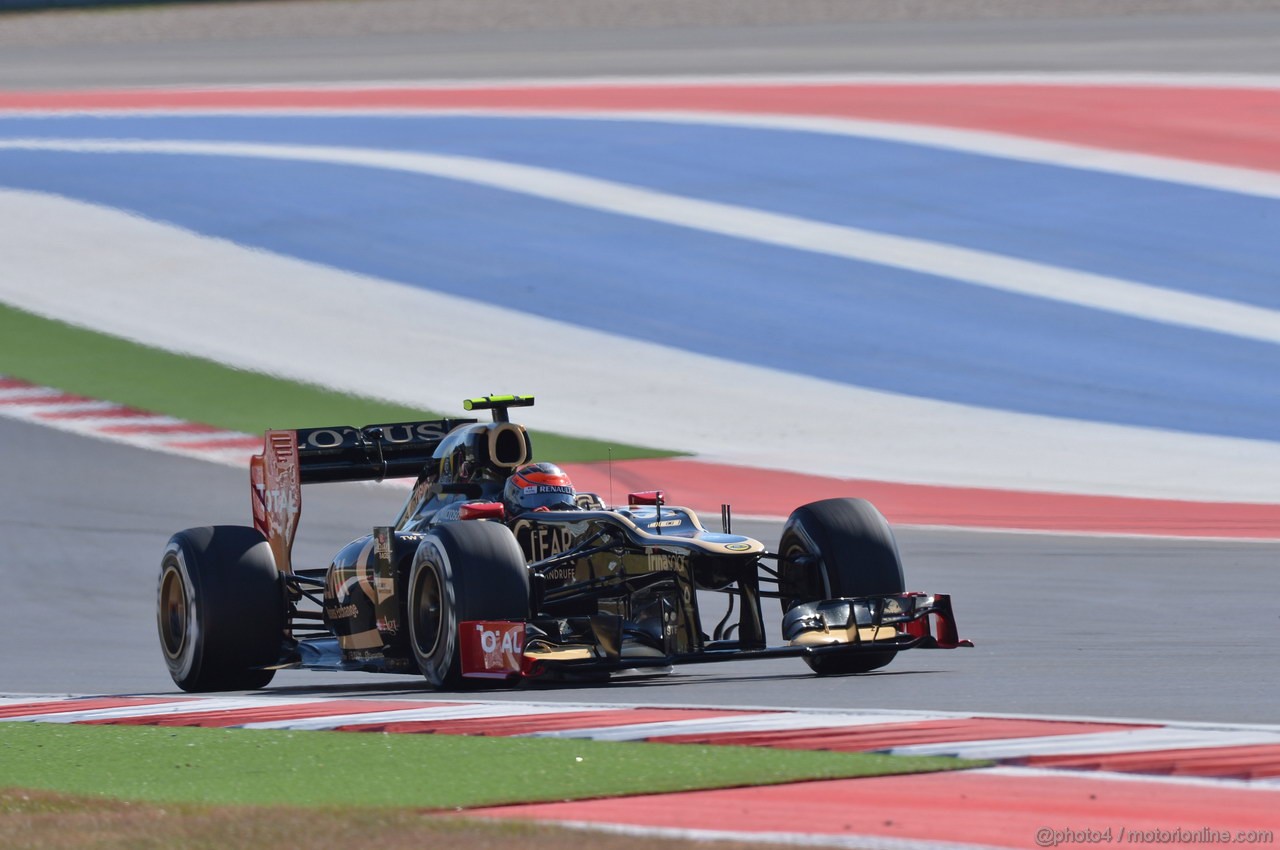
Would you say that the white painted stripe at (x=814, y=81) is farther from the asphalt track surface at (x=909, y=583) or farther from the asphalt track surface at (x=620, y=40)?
the asphalt track surface at (x=909, y=583)

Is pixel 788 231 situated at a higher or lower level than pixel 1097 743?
higher

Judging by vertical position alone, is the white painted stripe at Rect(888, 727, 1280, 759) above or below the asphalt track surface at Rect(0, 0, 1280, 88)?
below

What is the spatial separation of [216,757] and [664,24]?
39381 mm

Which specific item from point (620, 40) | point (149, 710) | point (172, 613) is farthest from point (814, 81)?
point (149, 710)

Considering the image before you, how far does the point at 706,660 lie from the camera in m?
11.0

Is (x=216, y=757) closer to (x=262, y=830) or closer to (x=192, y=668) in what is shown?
(x=262, y=830)

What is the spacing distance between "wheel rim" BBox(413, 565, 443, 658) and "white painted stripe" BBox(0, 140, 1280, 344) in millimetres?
15032

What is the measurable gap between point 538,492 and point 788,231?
54.0ft

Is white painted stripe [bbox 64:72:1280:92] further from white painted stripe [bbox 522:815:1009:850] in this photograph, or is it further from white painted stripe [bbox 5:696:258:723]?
white painted stripe [bbox 522:815:1009:850]

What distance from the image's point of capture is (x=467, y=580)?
1094 centimetres

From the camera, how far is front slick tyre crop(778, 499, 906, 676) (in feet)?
38.2

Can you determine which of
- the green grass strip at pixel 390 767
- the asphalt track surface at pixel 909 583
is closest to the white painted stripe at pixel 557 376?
the asphalt track surface at pixel 909 583

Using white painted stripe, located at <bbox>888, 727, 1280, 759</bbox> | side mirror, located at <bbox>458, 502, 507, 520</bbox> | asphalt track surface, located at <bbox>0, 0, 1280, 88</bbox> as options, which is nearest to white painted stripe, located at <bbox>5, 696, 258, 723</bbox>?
side mirror, located at <bbox>458, 502, 507, 520</bbox>

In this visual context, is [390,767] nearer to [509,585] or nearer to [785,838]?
[785,838]
